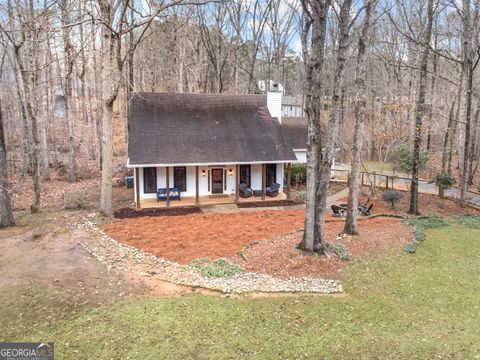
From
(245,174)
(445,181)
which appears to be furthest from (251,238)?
(445,181)

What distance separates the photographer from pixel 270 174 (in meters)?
18.8

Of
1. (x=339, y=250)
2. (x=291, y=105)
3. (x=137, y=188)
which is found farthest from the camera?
(x=291, y=105)

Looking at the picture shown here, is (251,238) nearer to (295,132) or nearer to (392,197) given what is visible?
(392,197)

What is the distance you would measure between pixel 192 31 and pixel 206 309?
87.3 feet

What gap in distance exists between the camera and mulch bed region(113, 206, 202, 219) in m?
14.7

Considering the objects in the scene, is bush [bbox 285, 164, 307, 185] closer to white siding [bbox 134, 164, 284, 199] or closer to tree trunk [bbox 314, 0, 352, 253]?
white siding [bbox 134, 164, 284, 199]

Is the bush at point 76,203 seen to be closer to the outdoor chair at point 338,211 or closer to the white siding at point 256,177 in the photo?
the white siding at point 256,177

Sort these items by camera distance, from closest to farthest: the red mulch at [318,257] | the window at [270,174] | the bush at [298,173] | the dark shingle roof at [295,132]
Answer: the red mulch at [318,257]
the window at [270,174]
the bush at [298,173]
the dark shingle roof at [295,132]

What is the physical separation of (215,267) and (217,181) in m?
9.32

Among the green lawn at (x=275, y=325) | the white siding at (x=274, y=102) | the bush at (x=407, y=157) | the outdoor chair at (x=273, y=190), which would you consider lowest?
the green lawn at (x=275, y=325)

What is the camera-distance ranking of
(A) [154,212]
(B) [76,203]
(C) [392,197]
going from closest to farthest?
(A) [154,212]
(B) [76,203]
(C) [392,197]

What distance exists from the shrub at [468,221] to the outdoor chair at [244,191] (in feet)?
29.1

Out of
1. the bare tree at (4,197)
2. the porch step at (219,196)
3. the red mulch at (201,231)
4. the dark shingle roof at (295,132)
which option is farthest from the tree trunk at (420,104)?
the bare tree at (4,197)

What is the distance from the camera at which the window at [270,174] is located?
18625 millimetres
